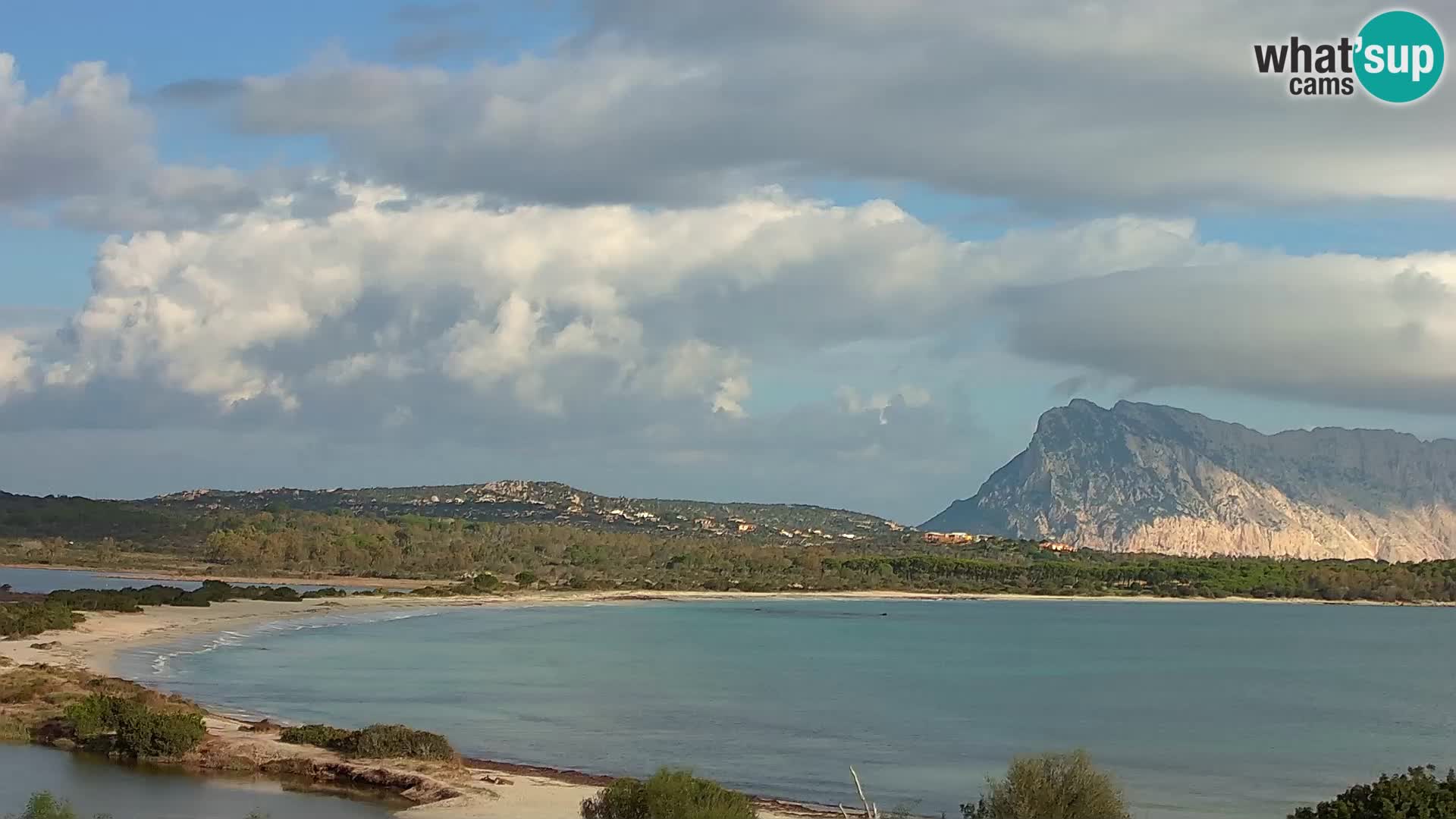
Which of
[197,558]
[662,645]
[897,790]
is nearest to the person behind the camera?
[897,790]

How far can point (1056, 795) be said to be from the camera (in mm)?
23094

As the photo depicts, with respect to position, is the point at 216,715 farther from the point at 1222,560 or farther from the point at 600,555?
the point at 1222,560

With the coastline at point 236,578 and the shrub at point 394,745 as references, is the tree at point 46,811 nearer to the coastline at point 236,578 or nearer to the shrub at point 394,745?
the shrub at point 394,745

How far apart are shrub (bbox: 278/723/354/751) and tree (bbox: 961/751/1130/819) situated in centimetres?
1389

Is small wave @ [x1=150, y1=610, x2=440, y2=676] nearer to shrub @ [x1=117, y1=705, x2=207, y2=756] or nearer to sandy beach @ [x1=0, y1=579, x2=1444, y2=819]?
sandy beach @ [x1=0, y1=579, x2=1444, y2=819]

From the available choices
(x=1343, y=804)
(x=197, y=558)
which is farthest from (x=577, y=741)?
(x=197, y=558)

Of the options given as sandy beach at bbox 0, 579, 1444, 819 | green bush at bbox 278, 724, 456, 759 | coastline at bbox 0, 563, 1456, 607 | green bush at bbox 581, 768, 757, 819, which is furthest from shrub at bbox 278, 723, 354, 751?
coastline at bbox 0, 563, 1456, 607

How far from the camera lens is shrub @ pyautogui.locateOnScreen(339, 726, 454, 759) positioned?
98.9 feet

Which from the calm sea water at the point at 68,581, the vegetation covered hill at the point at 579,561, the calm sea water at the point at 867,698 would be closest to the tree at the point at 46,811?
the calm sea water at the point at 867,698

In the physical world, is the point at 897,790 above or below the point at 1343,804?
below

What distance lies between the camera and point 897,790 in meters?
31.8

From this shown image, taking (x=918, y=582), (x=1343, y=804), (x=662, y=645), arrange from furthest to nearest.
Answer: (x=918, y=582) → (x=662, y=645) → (x=1343, y=804)

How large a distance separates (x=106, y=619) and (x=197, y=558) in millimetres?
71160

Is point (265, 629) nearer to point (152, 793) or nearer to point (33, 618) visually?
point (33, 618)
